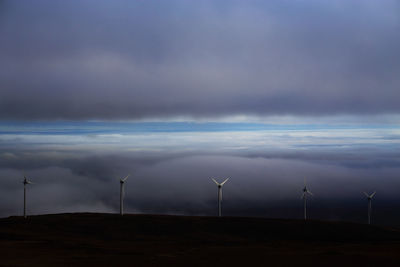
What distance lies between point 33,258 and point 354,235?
69.2 metres

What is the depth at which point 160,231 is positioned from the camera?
279ft

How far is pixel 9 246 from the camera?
50.1 meters

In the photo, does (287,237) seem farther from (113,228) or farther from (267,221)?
(113,228)

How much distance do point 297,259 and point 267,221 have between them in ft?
206

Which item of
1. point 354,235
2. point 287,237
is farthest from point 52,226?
point 354,235

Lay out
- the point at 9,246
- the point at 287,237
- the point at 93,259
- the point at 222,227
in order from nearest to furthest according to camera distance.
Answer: the point at 93,259 < the point at 9,246 < the point at 287,237 < the point at 222,227

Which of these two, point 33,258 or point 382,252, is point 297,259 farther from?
point 33,258

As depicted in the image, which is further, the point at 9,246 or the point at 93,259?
the point at 9,246

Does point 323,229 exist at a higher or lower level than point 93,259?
lower

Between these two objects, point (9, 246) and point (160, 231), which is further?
point (160, 231)

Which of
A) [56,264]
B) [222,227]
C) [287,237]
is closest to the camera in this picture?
[56,264]

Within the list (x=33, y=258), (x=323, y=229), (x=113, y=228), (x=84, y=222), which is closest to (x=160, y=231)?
(x=113, y=228)

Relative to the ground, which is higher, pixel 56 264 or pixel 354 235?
pixel 56 264

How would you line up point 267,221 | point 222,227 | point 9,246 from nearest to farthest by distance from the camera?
point 9,246
point 222,227
point 267,221
